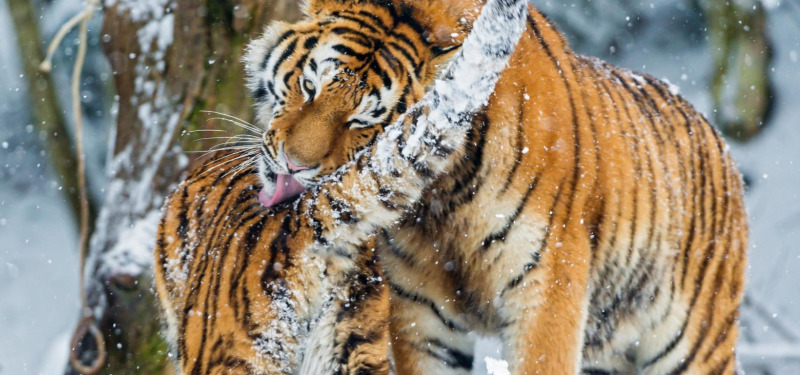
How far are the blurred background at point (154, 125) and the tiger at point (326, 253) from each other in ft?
1.74

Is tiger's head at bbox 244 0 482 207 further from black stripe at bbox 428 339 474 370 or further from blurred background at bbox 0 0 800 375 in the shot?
black stripe at bbox 428 339 474 370

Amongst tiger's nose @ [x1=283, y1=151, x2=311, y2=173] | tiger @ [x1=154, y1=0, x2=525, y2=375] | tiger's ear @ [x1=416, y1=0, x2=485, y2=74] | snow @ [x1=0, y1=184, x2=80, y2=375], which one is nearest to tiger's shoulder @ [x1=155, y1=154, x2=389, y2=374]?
tiger @ [x1=154, y1=0, x2=525, y2=375]

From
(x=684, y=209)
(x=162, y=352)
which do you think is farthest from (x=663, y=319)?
(x=162, y=352)


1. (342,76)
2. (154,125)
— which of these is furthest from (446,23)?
(154,125)

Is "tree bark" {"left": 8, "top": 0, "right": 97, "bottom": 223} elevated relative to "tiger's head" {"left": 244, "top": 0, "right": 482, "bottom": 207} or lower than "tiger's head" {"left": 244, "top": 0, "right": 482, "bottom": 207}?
lower

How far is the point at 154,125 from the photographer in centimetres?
238

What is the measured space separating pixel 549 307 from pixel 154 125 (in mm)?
1293

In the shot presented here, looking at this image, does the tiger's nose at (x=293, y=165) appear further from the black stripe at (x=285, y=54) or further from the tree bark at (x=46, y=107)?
the tree bark at (x=46, y=107)

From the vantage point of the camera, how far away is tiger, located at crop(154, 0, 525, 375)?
157 cm

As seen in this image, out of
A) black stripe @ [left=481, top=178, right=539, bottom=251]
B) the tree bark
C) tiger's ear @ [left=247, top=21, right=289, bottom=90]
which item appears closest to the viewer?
black stripe @ [left=481, top=178, right=539, bottom=251]

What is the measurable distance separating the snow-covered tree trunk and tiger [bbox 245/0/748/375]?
0.40 metres

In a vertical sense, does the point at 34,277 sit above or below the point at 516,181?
below

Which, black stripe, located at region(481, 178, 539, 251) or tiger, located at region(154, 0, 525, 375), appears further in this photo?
black stripe, located at region(481, 178, 539, 251)

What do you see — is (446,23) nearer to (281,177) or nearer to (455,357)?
(281,177)
